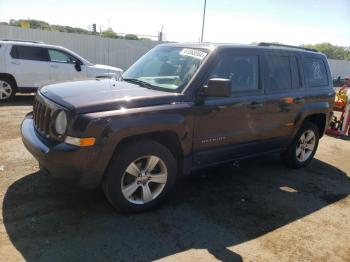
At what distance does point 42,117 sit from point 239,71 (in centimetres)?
242

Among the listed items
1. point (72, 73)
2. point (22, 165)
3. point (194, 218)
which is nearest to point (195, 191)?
point (194, 218)

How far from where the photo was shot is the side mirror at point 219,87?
12.5ft

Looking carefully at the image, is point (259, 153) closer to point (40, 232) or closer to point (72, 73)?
point (40, 232)

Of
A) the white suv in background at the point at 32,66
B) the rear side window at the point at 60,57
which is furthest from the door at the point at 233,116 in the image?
the rear side window at the point at 60,57

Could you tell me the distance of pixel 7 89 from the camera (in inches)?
402

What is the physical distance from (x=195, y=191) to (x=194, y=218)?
743mm

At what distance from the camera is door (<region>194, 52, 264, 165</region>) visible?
4184mm

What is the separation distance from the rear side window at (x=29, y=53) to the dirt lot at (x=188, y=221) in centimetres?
581

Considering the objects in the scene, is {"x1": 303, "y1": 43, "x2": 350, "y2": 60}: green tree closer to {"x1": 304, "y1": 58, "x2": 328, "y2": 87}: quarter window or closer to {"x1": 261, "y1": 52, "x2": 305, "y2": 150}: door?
{"x1": 304, "y1": 58, "x2": 328, "y2": 87}: quarter window

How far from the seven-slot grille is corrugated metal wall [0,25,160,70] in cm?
1398

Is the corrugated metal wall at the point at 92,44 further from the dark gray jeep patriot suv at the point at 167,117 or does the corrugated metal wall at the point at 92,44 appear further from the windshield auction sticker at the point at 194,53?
the windshield auction sticker at the point at 194,53

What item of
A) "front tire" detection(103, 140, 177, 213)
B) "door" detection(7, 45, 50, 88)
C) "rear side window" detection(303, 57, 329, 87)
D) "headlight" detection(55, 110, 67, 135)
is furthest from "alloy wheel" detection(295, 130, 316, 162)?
"door" detection(7, 45, 50, 88)

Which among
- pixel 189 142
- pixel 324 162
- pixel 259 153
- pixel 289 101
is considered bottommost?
pixel 324 162

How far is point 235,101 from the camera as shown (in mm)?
4430
